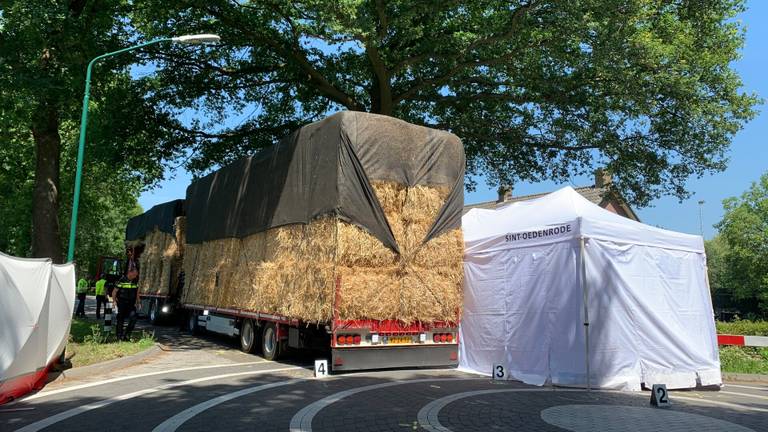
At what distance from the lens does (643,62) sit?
1441cm

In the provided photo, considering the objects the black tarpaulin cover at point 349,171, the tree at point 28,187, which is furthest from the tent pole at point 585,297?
the tree at point 28,187

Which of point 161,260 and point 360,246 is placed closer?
point 360,246

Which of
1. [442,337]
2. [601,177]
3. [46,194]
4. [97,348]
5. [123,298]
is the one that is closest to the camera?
[442,337]

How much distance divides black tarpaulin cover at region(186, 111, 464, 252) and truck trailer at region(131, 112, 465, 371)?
19 millimetres

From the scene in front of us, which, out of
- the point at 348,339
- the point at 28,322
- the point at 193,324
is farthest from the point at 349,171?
the point at 193,324

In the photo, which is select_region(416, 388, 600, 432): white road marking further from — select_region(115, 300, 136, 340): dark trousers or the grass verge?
select_region(115, 300, 136, 340): dark trousers

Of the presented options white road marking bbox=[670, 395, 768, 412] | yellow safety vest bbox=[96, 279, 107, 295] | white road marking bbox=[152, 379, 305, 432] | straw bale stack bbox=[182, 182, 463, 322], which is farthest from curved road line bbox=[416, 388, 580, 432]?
yellow safety vest bbox=[96, 279, 107, 295]

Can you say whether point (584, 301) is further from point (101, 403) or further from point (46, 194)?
point (46, 194)

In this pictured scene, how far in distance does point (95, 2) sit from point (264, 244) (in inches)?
291

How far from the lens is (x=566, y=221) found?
9500mm

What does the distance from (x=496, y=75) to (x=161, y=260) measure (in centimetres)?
1226

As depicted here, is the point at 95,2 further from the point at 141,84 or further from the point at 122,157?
the point at 122,157

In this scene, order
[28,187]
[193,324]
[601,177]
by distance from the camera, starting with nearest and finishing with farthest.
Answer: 1. [193,324]
2. [601,177]
3. [28,187]

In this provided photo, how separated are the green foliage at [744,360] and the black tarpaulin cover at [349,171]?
6798 mm
